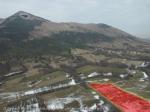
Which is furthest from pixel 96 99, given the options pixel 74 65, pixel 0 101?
pixel 74 65

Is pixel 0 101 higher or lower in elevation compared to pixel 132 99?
lower

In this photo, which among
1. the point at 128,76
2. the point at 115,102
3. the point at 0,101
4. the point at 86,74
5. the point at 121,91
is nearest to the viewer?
the point at 115,102

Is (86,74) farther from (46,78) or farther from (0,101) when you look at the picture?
(0,101)

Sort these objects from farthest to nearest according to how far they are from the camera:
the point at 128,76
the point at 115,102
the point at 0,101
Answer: the point at 128,76 → the point at 0,101 → the point at 115,102

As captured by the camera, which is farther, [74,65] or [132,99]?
[74,65]

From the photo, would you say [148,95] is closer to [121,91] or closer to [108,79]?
[121,91]

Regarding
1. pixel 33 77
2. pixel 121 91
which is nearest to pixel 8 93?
pixel 33 77
